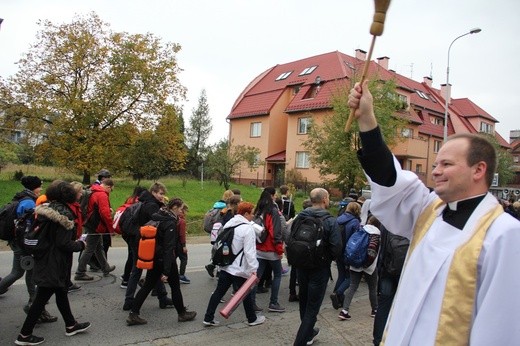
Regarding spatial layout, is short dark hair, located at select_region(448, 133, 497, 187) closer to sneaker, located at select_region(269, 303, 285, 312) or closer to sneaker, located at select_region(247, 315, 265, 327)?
sneaker, located at select_region(247, 315, 265, 327)

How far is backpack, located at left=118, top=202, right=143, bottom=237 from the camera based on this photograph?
6.42 meters

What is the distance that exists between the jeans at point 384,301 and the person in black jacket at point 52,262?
11.6 feet

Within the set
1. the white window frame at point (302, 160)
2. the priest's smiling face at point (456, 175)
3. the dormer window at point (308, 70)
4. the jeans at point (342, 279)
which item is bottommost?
the jeans at point (342, 279)

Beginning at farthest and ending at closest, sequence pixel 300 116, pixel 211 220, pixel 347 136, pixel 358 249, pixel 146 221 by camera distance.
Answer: pixel 300 116, pixel 347 136, pixel 211 220, pixel 146 221, pixel 358 249

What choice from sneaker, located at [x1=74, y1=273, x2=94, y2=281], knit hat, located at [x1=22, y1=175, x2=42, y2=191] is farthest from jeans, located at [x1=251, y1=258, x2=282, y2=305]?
knit hat, located at [x1=22, y1=175, x2=42, y2=191]

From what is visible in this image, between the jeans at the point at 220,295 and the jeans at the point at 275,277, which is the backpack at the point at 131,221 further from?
the jeans at the point at 275,277

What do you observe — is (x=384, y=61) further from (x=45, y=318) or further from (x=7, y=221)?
(x=45, y=318)

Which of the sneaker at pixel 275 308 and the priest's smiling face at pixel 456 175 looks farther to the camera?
the sneaker at pixel 275 308

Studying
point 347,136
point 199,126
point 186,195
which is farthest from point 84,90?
point 199,126

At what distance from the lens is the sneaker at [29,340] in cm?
460

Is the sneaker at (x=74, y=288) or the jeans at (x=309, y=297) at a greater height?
the jeans at (x=309, y=297)

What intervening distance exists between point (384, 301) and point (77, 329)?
3616mm

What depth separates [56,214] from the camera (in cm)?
467

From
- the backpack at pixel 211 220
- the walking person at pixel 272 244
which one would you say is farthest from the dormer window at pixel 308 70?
the walking person at pixel 272 244
